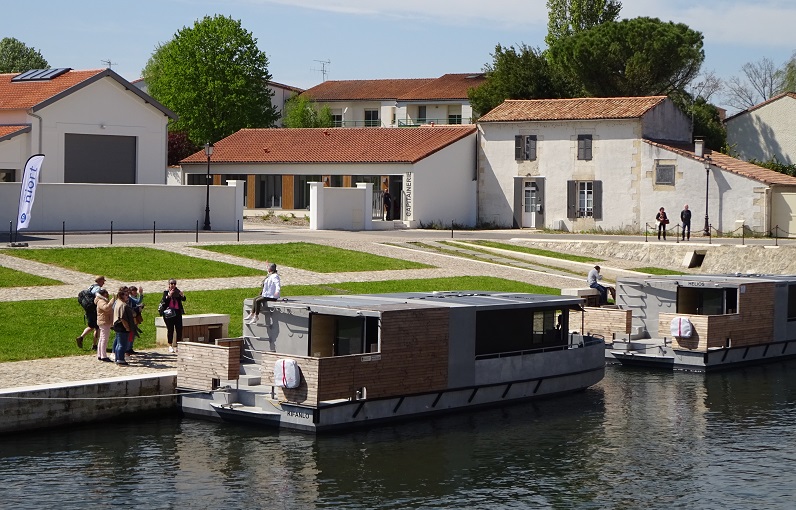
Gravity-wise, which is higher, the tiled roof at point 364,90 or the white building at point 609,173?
the tiled roof at point 364,90

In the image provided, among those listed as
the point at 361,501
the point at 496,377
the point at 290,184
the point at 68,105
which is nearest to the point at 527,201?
the point at 290,184

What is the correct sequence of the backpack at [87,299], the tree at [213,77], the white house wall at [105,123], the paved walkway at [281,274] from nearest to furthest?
the paved walkway at [281,274] < the backpack at [87,299] < the white house wall at [105,123] < the tree at [213,77]

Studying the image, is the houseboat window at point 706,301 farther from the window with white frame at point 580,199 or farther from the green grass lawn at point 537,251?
the window with white frame at point 580,199

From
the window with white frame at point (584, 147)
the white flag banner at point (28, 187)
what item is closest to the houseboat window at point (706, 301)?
the white flag banner at point (28, 187)

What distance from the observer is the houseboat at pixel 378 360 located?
21469 mm

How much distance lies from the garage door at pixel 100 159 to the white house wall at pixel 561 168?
17.6 metres

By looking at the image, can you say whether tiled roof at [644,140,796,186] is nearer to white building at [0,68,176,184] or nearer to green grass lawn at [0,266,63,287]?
white building at [0,68,176,184]

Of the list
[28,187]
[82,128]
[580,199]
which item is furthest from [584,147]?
[28,187]

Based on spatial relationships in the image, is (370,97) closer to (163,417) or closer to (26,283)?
(26,283)

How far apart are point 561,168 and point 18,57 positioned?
74.8 m

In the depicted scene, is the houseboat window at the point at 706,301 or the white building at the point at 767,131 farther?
the white building at the point at 767,131

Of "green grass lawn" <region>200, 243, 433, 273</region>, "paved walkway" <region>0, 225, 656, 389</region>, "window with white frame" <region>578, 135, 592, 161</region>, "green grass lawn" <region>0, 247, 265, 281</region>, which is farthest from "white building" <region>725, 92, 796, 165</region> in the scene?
"green grass lawn" <region>0, 247, 265, 281</region>

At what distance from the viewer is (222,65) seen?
269ft

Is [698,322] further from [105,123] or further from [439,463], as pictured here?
[105,123]
